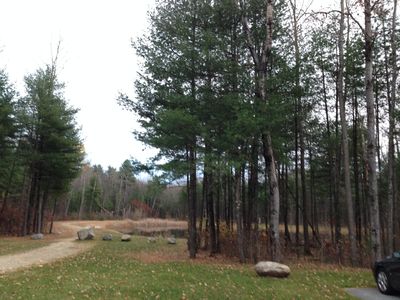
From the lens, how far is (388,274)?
907 cm

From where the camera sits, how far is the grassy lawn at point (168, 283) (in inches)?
332

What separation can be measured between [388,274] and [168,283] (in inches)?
195

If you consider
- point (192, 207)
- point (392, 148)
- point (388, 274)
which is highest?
point (392, 148)

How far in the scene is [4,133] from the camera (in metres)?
25.1

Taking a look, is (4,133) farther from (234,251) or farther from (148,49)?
(234,251)

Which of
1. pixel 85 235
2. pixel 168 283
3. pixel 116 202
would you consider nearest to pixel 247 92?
pixel 168 283

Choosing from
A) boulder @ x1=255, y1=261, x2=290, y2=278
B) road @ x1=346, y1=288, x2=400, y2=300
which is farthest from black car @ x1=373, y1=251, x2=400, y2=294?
boulder @ x1=255, y1=261, x2=290, y2=278

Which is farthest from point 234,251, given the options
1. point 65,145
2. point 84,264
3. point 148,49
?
point 65,145

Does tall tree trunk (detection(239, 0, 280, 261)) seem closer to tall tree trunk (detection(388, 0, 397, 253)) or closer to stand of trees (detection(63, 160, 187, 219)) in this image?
tall tree trunk (detection(388, 0, 397, 253))

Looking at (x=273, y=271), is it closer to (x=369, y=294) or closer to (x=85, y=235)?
(x=369, y=294)

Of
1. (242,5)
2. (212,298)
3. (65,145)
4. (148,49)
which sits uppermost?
(242,5)

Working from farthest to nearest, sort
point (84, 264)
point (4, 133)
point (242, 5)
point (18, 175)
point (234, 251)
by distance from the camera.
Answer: point (18, 175), point (4, 133), point (234, 251), point (242, 5), point (84, 264)

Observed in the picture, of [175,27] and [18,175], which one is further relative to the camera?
[18,175]

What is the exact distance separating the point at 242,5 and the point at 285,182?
11.5m
